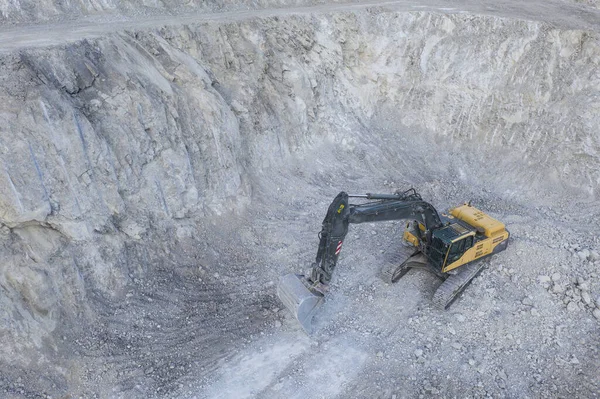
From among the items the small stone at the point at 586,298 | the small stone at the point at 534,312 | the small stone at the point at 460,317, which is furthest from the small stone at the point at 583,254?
the small stone at the point at 460,317

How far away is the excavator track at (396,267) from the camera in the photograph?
37.3 ft

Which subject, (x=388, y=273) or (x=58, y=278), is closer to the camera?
(x=58, y=278)

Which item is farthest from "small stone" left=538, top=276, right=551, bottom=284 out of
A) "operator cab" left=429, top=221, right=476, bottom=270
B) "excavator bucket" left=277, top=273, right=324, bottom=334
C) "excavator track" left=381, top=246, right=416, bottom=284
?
"excavator bucket" left=277, top=273, right=324, bottom=334

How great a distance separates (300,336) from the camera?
10078 mm

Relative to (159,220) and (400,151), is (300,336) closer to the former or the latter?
(159,220)

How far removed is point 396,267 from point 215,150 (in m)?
5.57

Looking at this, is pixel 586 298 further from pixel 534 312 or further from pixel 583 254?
pixel 583 254

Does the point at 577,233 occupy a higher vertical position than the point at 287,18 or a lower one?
lower

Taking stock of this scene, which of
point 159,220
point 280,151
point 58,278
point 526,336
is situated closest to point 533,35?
point 280,151

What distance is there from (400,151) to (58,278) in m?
11.2

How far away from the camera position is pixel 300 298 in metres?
9.13

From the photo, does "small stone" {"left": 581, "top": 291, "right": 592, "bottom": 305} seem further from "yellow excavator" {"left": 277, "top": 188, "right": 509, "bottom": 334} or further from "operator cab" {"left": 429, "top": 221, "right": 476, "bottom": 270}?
"operator cab" {"left": 429, "top": 221, "right": 476, "bottom": 270}

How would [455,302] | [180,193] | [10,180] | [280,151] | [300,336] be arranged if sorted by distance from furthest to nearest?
1. [280,151]
2. [180,193]
3. [455,302]
4. [300,336]
5. [10,180]

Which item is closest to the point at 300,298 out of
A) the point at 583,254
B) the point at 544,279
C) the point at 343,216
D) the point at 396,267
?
the point at 343,216
